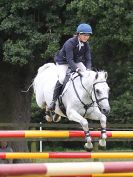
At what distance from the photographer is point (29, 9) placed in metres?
14.6

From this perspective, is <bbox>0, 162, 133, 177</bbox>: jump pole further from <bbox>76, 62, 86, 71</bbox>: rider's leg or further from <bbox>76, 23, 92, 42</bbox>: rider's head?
<bbox>76, 62, 86, 71</bbox>: rider's leg

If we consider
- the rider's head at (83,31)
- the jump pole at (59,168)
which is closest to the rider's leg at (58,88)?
the rider's head at (83,31)

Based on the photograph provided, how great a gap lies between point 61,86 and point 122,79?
15.3 metres

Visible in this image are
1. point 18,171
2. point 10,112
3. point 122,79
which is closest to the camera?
point 18,171

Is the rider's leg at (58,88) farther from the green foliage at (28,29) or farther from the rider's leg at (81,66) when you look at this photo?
the green foliage at (28,29)

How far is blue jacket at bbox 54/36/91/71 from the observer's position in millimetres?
7922

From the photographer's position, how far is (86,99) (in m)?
7.52

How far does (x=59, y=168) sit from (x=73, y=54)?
17.4ft

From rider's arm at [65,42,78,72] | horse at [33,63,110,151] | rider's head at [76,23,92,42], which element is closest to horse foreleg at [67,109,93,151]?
horse at [33,63,110,151]

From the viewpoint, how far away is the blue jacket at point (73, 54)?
7922 mm

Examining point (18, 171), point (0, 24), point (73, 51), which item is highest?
point (0, 24)

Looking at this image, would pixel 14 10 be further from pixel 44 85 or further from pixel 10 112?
pixel 44 85

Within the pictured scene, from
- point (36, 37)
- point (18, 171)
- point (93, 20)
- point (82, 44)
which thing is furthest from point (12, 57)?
point (18, 171)

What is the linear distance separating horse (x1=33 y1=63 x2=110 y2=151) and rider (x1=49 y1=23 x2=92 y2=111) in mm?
142
